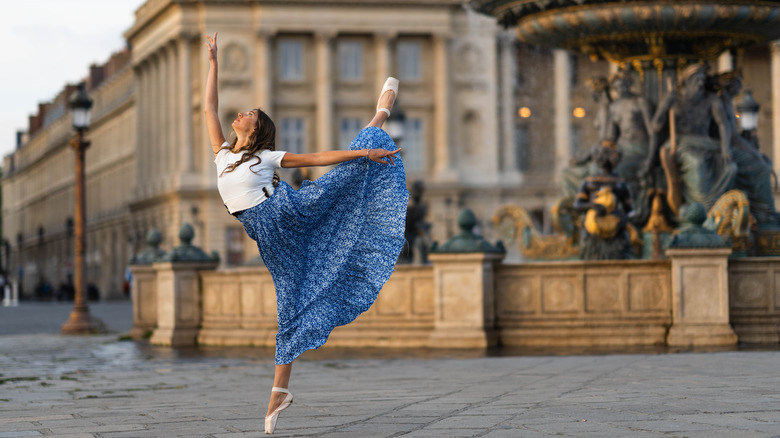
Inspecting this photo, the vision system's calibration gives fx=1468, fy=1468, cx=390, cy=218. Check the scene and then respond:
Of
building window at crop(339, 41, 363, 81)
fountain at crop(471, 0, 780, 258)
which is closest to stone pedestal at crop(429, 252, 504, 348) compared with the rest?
fountain at crop(471, 0, 780, 258)

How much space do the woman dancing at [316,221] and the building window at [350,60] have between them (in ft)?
224

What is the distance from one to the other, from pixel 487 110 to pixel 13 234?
8742cm

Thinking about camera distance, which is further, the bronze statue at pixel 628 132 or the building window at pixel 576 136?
the building window at pixel 576 136

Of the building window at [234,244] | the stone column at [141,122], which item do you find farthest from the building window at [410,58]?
the stone column at [141,122]

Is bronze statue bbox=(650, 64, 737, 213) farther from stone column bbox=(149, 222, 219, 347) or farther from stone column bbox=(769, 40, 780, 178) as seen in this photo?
stone column bbox=(769, 40, 780, 178)

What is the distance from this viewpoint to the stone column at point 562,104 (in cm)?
7550

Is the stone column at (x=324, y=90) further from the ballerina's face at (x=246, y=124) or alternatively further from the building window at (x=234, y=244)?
the ballerina's face at (x=246, y=124)

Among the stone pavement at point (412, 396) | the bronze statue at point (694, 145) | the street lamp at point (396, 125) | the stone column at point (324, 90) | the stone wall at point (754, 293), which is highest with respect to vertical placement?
the stone column at point (324, 90)

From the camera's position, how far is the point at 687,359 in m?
12.1

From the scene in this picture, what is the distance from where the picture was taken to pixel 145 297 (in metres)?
19.9

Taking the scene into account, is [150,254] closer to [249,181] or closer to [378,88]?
[249,181]

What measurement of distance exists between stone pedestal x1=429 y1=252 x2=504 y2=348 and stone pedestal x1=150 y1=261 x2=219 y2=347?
11.9ft

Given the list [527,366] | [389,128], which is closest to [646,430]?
[527,366]

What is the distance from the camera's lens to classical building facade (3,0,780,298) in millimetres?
73500
